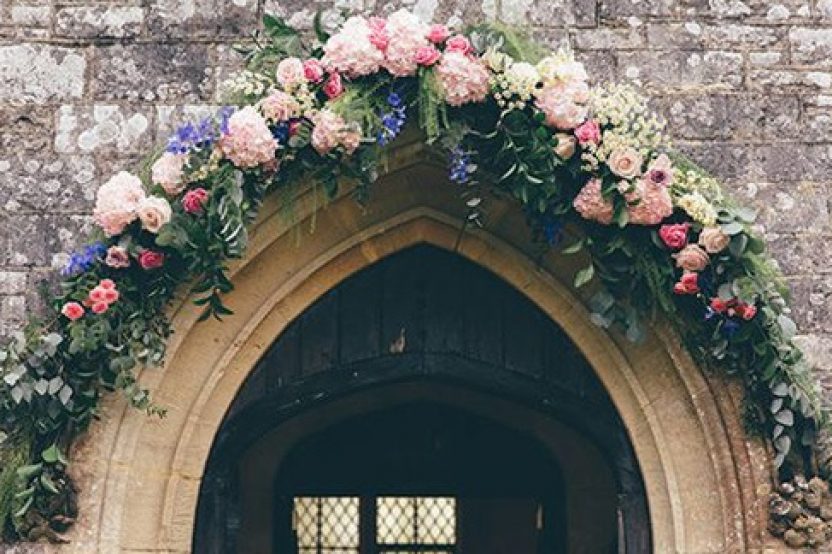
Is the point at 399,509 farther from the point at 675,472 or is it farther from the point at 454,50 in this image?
the point at 454,50

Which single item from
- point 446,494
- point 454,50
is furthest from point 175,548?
point 446,494

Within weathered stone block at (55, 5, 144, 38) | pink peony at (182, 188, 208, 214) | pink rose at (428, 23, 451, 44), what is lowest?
pink peony at (182, 188, 208, 214)

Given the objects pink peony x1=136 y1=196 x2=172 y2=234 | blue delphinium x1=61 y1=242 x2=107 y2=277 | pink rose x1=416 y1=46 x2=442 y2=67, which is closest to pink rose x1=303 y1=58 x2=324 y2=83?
pink rose x1=416 y1=46 x2=442 y2=67

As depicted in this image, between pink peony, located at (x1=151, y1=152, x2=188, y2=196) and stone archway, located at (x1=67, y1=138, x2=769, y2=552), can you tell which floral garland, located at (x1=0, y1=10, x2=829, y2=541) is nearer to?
pink peony, located at (x1=151, y1=152, x2=188, y2=196)

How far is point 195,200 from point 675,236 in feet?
4.30

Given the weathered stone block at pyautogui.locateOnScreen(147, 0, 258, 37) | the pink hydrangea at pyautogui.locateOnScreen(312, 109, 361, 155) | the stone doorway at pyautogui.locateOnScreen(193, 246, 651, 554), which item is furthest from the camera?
the stone doorway at pyautogui.locateOnScreen(193, 246, 651, 554)

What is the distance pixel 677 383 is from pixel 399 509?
2.50 metres

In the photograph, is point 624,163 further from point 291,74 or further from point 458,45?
point 291,74

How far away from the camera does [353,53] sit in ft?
15.2

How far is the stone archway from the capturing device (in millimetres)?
4789

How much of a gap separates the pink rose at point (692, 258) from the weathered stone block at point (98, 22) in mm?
1746

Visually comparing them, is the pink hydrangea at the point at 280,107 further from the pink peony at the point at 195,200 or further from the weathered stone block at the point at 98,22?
the weathered stone block at the point at 98,22

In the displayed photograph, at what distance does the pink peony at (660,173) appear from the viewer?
4660 mm

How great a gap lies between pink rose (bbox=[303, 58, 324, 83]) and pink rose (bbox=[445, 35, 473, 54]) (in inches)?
13.8
